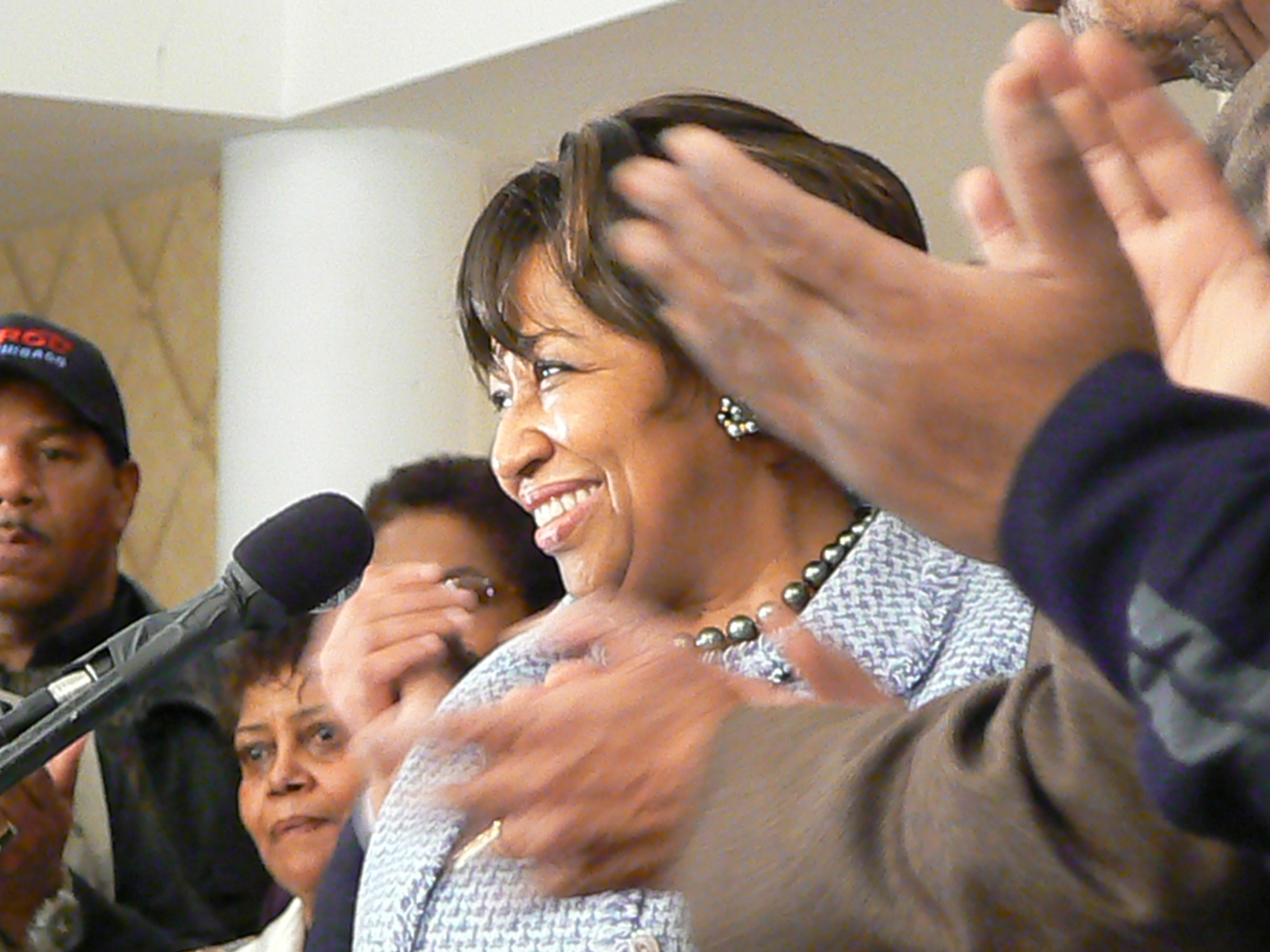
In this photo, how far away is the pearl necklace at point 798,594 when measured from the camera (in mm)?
1033

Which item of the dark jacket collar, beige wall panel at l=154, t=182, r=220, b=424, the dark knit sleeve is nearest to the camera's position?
the dark knit sleeve

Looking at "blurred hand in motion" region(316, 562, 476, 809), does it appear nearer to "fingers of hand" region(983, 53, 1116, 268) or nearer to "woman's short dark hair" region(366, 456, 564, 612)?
"woman's short dark hair" region(366, 456, 564, 612)

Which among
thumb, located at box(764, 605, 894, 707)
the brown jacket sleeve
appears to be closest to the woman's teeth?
thumb, located at box(764, 605, 894, 707)

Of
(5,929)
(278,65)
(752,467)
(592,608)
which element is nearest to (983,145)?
(278,65)

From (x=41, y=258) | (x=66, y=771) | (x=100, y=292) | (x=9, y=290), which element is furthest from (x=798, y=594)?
(x=9, y=290)

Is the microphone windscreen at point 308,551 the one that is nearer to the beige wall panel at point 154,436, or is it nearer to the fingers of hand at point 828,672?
the fingers of hand at point 828,672

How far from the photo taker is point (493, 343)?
45.3 inches

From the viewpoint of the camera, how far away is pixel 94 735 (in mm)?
1834

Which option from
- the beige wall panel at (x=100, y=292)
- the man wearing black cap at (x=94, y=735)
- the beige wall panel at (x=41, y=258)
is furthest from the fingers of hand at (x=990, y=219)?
the beige wall panel at (x=41, y=258)

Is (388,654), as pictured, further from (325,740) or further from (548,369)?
(325,740)

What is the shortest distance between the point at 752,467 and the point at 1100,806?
0.59 metres

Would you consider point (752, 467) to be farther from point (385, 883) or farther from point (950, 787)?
point (950, 787)

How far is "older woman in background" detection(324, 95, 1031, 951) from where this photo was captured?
39.9 inches

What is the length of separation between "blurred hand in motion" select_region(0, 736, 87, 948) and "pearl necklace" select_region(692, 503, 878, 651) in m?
0.78
